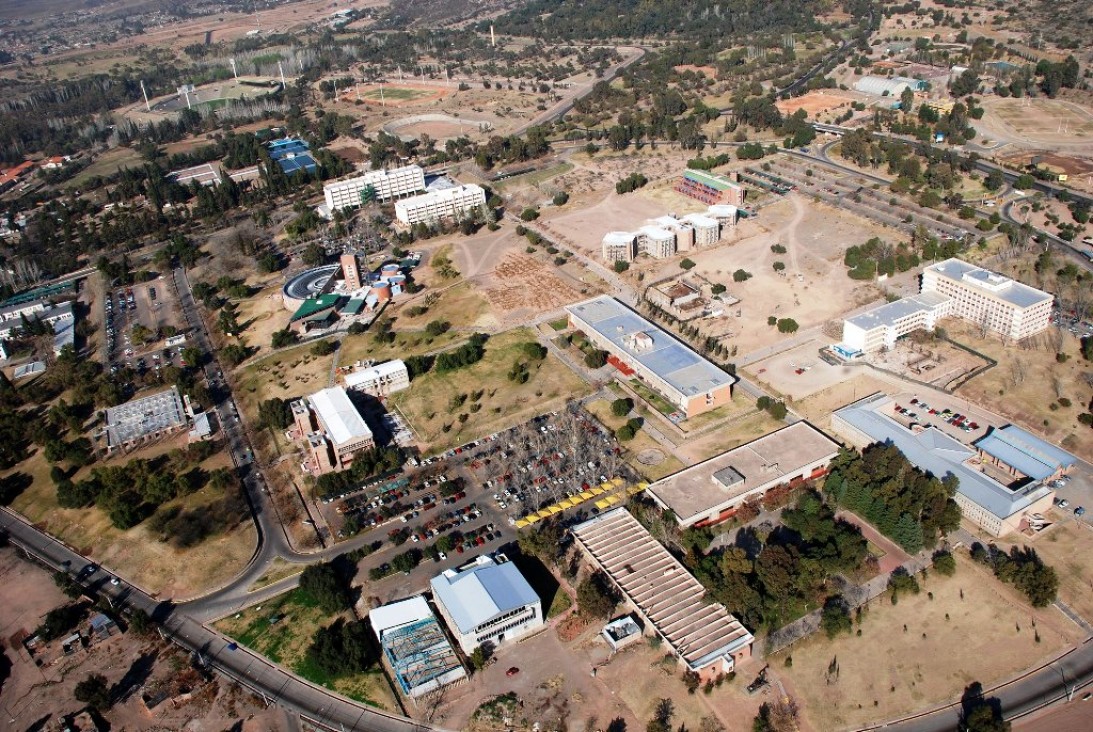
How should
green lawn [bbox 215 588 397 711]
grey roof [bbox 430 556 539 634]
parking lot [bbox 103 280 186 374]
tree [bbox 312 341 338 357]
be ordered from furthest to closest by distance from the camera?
parking lot [bbox 103 280 186 374]
tree [bbox 312 341 338 357]
grey roof [bbox 430 556 539 634]
green lawn [bbox 215 588 397 711]

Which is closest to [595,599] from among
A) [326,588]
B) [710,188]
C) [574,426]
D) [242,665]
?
[326,588]

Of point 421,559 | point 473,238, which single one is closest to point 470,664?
point 421,559

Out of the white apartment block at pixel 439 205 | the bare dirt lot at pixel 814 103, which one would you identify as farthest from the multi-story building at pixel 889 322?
the bare dirt lot at pixel 814 103

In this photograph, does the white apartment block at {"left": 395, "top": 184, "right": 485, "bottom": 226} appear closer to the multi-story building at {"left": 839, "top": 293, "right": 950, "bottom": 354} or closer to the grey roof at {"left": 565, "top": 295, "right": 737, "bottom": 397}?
the grey roof at {"left": 565, "top": 295, "right": 737, "bottom": 397}

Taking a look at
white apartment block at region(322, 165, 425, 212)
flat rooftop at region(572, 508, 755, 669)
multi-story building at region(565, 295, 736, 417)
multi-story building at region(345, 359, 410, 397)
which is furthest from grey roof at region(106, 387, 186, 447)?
white apartment block at region(322, 165, 425, 212)

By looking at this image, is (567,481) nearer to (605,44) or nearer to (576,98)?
(576,98)

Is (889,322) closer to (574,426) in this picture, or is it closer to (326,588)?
(574,426)
